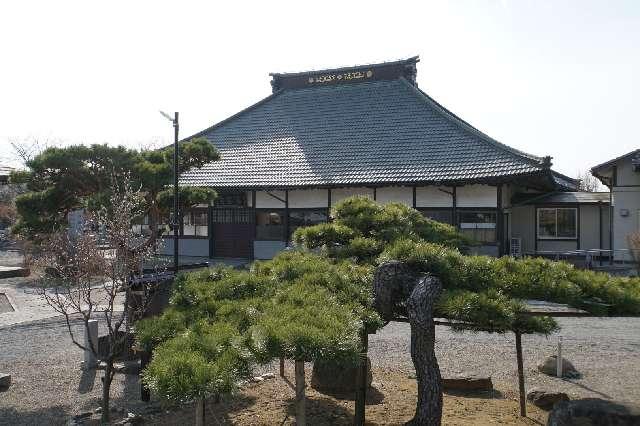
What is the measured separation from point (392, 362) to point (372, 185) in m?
9.98

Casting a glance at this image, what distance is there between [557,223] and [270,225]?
975cm

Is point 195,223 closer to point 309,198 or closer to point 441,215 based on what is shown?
point 309,198

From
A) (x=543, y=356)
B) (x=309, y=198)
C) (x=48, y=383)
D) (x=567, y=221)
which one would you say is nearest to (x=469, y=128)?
(x=567, y=221)

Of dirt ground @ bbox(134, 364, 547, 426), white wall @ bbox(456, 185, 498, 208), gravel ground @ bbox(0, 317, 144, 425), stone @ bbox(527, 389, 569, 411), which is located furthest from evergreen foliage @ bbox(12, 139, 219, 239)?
white wall @ bbox(456, 185, 498, 208)

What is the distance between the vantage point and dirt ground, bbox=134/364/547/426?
218 inches

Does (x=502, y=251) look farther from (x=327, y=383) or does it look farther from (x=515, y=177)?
(x=327, y=383)

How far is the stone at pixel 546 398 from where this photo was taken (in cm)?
612

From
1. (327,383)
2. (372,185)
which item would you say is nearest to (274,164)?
(372,185)

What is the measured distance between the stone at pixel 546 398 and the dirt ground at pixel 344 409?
0.15 metres

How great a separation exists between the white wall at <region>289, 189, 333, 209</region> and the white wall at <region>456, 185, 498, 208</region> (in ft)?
14.2

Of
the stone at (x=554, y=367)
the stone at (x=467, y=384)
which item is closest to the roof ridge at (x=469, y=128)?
the stone at (x=554, y=367)

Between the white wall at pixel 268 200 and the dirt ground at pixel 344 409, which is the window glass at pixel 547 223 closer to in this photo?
the white wall at pixel 268 200

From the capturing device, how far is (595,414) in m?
4.30

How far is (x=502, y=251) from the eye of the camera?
1675 centimetres
